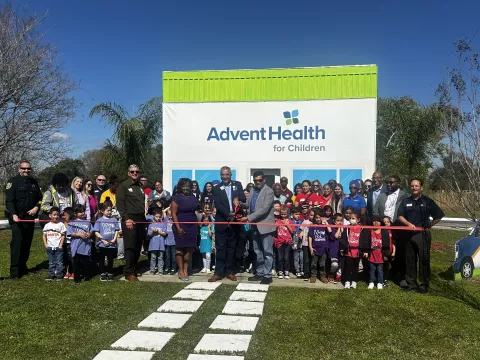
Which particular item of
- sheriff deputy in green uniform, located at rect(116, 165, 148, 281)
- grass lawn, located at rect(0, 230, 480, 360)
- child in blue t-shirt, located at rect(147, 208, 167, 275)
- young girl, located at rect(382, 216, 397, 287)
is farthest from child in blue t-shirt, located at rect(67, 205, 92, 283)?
young girl, located at rect(382, 216, 397, 287)

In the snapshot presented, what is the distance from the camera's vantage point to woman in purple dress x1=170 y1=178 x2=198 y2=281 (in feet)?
22.5

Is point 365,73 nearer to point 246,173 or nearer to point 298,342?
point 246,173

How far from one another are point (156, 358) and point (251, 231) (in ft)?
12.0

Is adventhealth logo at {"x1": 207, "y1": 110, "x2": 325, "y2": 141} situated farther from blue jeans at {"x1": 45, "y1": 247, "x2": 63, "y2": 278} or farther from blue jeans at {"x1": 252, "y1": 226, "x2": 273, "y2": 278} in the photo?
blue jeans at {"x1": 45, "y1": 247, "x2": 63, "y2": 278}

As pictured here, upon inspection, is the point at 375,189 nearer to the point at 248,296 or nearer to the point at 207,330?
the point at 248,296

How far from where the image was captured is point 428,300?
586 centimetres

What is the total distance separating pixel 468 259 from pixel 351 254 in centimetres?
206

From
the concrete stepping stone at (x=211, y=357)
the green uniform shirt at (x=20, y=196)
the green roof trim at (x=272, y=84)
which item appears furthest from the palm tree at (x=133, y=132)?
the concrete stepping stone at (x=211, y=357)

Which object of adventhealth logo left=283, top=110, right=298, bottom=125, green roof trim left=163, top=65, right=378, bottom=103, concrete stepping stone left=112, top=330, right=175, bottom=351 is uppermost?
green roof trim left=163, top=65, right=378, bottom=103

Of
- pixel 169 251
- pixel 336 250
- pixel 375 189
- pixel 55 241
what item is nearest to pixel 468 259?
pixel 375 189

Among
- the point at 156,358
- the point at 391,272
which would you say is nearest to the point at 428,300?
the point at 391,272

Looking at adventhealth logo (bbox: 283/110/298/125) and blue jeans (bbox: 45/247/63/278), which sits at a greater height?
adventhealth logo (bbox: 283/110/298/125)

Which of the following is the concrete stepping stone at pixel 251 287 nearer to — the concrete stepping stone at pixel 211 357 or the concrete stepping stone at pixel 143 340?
the concrete stepping stone at pixel 143 340

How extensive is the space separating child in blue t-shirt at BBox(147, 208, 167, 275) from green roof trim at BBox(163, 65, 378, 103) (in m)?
6.12
